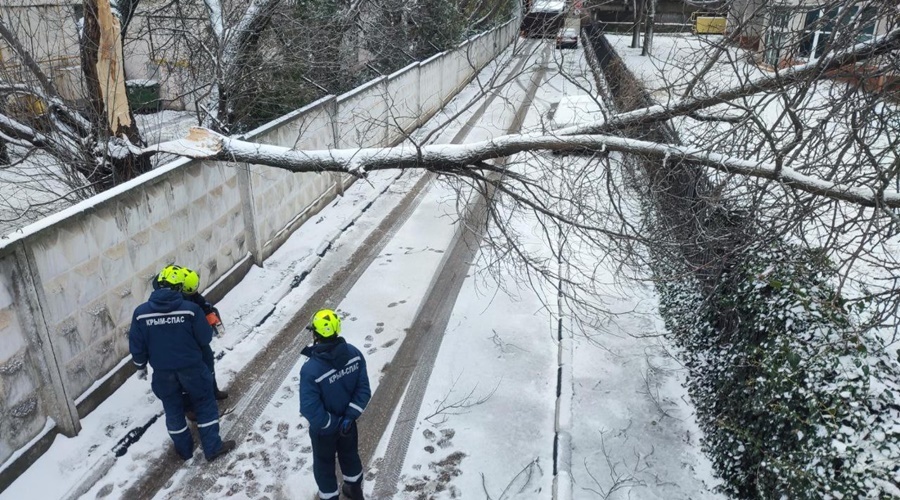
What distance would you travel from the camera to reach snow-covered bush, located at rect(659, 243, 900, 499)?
426 centimetres

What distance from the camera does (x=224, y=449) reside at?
5559 mm

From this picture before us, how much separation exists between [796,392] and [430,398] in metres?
3.31

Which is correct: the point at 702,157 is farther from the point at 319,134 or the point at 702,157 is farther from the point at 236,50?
the point at 319,134

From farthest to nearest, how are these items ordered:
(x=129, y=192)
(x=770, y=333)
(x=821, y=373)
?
1. (x=129, y=192)
2. (x=770, y=333)
3. (x=821, y=373)

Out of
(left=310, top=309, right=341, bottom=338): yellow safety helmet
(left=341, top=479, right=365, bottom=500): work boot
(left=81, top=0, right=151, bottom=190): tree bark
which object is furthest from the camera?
(left=81, top=0, right=151, bottom=190): tree bark

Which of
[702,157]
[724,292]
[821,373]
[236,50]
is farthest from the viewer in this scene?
[236,50]

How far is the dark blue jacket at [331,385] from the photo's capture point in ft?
15.1

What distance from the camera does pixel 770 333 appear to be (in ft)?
18.0

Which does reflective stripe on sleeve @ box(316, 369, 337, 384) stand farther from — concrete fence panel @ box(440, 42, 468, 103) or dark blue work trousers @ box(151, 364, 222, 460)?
concrete fence panel @ box(440, 42, 468, 103)

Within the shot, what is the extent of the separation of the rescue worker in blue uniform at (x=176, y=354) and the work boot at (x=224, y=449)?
2 cm

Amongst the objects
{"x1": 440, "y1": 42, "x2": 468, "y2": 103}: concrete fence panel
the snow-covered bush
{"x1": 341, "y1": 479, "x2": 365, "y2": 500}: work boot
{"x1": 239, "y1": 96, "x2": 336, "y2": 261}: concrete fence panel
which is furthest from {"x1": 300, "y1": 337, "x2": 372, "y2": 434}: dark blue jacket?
{"x1": 440, "y1": 42, "x2": 468, "y2": 103}: concrete fence panel

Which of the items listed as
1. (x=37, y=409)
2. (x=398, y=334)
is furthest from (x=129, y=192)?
(x=398, y=334)

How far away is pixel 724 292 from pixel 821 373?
2.33m

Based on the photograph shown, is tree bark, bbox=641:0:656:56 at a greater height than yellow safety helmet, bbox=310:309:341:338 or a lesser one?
greater
